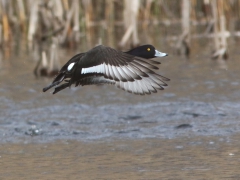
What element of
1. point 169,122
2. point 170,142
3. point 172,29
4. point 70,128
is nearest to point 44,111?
point 70,128

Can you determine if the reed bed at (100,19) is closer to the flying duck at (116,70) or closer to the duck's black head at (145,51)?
the duck's black head at (145,51)

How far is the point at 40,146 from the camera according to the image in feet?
23.5

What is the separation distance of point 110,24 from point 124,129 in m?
11.3

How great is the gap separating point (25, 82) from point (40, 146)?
14.6 ft

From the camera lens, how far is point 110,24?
19.0 m

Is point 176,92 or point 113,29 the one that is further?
point 113,29

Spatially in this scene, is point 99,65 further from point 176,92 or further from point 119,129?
point 176,92

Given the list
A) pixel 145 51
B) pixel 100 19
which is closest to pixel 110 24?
pixel 100 19

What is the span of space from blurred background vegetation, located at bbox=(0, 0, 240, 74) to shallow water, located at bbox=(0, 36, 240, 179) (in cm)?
174

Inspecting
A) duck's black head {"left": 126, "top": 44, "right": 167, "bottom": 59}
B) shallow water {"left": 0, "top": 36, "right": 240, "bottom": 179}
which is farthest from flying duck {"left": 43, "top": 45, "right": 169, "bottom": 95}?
shallow water {"left": 0, "top": 36, "right": 240, "bottom": 179}

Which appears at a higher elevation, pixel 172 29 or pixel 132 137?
pixel 172 29

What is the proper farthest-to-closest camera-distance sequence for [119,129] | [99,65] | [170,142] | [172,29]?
[172,29]
[119,129]
[170,142]
[99,65]

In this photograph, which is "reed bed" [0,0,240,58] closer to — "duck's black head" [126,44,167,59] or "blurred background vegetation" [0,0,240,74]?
"blurred background vegetation" [0,0,240,74]

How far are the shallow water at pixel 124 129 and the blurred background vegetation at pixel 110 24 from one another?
174 cm
